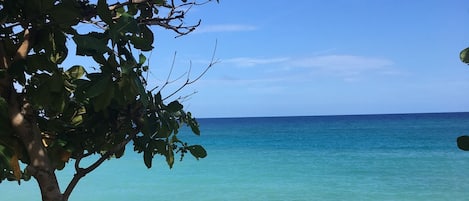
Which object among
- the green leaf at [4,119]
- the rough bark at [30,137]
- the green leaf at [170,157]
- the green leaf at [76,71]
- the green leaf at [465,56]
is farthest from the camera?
the green leaf at [76,71]

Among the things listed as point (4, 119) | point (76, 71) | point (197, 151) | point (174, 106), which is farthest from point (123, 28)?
point (76, 71)

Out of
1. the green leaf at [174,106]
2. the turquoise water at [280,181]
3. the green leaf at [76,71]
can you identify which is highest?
the green leaf at [76,71]

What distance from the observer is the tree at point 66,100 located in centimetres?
133

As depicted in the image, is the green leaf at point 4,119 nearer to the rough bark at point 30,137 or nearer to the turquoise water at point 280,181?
the rough bark at point 30,137

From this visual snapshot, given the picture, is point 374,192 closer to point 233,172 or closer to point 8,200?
point 233,172

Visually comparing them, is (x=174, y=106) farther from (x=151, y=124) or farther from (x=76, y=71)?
(x=76, y=71)

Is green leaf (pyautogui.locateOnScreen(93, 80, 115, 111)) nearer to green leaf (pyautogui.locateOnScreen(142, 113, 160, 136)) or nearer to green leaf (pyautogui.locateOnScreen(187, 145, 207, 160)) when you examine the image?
green leaf (pyautogui.locateOnScreen(142, 113, 160, 136))

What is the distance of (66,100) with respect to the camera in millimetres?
1685

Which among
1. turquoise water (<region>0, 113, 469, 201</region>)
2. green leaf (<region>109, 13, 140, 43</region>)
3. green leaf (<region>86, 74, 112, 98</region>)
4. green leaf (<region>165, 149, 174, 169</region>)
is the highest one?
green leaf (<region>109, 13, 140, 43</region>)

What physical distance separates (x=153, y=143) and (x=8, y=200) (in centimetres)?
1187

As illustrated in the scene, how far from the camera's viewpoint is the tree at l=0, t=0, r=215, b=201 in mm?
1334

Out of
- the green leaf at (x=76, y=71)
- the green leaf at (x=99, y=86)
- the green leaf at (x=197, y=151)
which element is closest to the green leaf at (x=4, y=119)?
the green leaf at (x=99, y=86)

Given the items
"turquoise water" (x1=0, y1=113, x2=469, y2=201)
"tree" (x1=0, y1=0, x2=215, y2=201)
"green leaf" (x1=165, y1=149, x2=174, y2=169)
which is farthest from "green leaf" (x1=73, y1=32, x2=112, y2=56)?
"turquoise water" (x1=0, y1=113, x2=469, y2=201)

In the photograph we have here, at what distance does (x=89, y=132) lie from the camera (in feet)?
5.87
